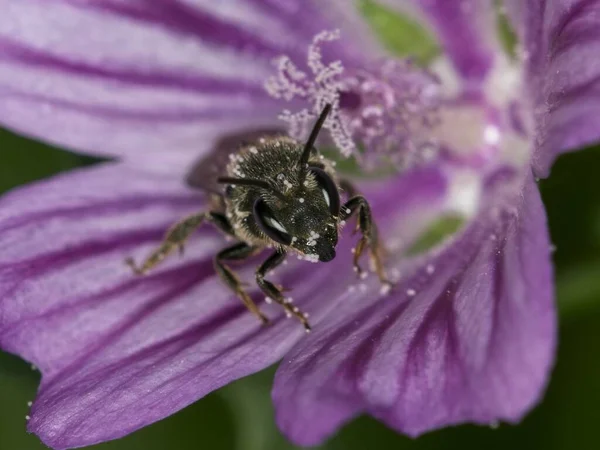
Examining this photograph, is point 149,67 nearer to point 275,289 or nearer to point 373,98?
point 373,98

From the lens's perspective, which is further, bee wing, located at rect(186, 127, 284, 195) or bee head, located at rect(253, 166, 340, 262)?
bee wing, located at rect(186, 127, 284, 195)

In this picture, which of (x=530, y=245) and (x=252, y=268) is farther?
(x=252, y=268)

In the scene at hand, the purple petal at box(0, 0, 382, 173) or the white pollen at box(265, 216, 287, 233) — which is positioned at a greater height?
the purple petal at box(0, 0, 382, 173)

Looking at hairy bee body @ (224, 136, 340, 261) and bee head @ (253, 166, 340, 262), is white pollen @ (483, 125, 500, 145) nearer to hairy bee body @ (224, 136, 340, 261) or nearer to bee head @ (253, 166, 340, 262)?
hairy bee body @ (224, 136, 340, 261)

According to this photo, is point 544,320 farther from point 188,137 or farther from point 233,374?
point 188,137

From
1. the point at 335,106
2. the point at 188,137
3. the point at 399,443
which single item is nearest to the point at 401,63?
the point at 335,106

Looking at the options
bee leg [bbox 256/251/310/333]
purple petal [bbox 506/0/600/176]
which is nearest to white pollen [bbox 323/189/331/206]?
bee leg [bbox 256/251/310/333]

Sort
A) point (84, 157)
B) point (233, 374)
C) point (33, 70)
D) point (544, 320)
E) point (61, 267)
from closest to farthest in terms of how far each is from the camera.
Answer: point (544, 320) → point (233, 374) → point (61, 267) → point (33, 70) → point (84, 157)
